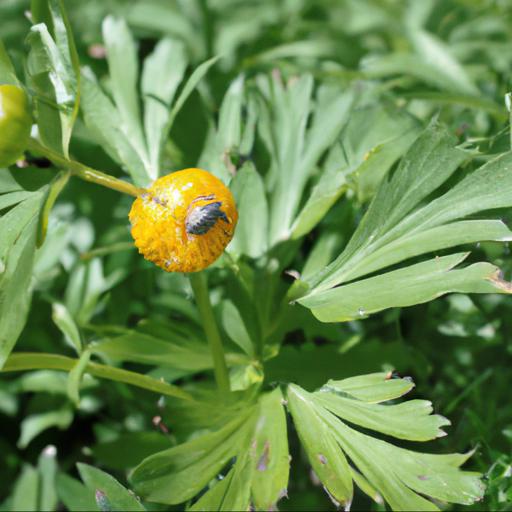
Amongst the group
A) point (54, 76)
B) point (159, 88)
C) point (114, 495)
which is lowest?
point (114, 495)

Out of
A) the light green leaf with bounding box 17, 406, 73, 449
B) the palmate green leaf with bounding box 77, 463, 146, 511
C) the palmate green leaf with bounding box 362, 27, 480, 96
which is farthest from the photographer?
the palmate green leaf with bounding box 362, 27, 480, 96

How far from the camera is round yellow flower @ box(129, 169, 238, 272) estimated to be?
645 millimetres

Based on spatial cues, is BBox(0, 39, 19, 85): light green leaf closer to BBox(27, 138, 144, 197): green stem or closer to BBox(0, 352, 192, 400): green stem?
BBox(27, 138, 144, 197): green stem

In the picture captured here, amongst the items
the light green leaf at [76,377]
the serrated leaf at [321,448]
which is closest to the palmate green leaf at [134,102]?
the light green leaf at [76,377]

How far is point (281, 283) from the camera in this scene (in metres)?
0.92

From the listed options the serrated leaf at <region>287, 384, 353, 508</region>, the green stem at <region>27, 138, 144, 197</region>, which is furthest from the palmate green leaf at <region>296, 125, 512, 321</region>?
the green stem at <region>27, 138, 144, 197</region>

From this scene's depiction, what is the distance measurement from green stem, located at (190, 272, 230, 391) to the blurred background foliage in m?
0.04

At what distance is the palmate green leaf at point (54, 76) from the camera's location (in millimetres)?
697

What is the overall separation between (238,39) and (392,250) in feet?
2.84

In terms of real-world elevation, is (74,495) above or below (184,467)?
below

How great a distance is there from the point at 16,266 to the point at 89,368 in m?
0.15

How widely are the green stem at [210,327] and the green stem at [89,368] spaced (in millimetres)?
55

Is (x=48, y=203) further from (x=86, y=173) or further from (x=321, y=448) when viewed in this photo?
(x=321, y=448)

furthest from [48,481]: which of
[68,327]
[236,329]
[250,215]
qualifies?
[250,215]
